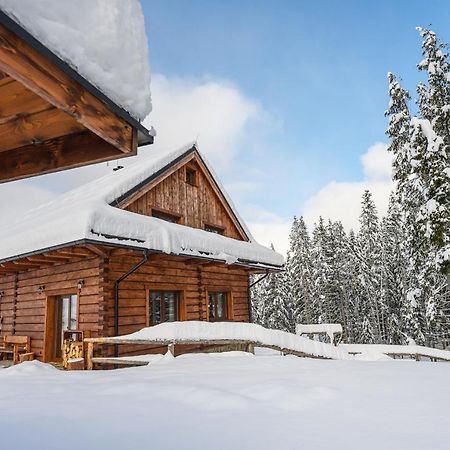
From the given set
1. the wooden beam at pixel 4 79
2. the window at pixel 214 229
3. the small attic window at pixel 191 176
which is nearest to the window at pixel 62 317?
the window at pixel 214 229

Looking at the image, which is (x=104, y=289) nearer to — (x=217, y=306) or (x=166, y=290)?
(x=166, y=290)

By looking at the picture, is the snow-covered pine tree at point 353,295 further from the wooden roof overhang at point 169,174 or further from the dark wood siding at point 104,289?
the dark wood siding at point 104,289

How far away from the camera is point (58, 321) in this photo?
435 inches

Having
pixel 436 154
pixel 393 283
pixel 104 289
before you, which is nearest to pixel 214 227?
pixel 104 289

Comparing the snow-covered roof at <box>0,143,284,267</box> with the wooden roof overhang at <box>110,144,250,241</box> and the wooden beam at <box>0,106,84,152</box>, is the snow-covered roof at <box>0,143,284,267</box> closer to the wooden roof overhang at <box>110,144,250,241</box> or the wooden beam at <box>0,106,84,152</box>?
the wooden roof overhang at <box>110,144,250,241</box>

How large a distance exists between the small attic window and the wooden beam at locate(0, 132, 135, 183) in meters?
11.1

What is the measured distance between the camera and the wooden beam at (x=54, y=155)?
128 inches

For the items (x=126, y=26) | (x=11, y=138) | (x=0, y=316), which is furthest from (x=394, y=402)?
(x=0, y=316)

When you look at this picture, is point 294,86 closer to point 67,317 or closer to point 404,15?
point 404,15

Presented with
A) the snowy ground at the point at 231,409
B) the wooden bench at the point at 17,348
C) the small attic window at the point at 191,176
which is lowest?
the wooden bench at the point at 17,348

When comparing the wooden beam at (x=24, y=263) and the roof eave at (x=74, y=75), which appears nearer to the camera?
the roof eave at (x=74, y=75)

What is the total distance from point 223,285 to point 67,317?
5669mm

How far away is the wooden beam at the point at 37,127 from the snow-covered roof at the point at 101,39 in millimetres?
564

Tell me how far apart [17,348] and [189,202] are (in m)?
7.53
